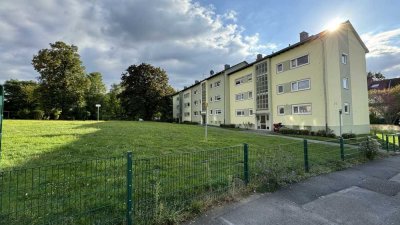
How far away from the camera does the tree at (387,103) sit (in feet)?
108

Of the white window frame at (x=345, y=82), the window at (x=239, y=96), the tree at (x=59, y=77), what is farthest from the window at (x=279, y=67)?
the tree at (x=59, y=77)

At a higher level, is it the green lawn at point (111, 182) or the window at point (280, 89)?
the window at point (280, 89)

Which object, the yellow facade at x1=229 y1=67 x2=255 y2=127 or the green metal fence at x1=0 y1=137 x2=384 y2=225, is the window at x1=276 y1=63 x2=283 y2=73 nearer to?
the yellow facade at x1=229 y1=67 x2=255 y2=127

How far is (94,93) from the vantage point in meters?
64.5

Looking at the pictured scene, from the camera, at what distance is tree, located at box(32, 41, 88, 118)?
40.3 meters

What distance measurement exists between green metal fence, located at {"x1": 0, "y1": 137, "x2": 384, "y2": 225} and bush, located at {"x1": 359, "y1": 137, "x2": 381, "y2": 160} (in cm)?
433

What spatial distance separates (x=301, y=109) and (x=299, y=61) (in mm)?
5018

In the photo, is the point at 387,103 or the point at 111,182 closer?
the point at 111,182

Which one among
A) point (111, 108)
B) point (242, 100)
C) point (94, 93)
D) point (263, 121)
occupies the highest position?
point (94, 93)

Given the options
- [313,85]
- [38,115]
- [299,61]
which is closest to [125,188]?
[313,85]

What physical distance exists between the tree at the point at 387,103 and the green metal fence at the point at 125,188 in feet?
109

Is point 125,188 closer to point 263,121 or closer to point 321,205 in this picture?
point 321,205

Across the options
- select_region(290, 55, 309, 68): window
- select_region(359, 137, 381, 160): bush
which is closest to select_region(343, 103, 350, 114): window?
select_region(290, 55, 309, 68): window

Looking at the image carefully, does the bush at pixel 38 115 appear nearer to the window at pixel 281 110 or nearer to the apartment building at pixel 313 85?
the apartment building at pixel 313 85
